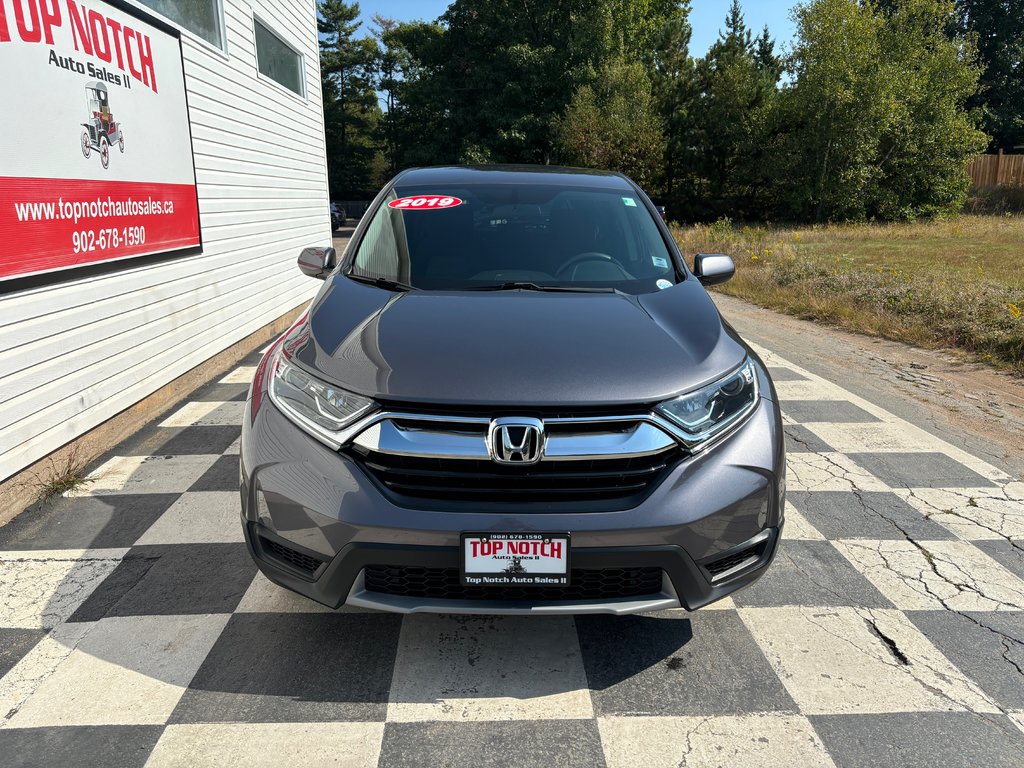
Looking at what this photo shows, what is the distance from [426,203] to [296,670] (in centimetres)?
213

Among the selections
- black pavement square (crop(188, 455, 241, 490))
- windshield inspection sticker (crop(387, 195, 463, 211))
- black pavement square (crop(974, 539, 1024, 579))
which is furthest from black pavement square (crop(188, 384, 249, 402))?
black pavement square (crop(974, 539, 1024, 579))

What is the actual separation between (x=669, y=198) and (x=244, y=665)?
36.1m

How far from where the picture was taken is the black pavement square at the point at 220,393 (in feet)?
18.1

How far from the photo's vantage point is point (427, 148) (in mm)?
41719

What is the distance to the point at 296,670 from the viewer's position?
2312 millimetres

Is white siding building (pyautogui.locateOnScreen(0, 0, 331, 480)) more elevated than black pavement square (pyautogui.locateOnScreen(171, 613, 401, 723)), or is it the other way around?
white siding building (pyautogui.locateOnScreen(0, 0, 331, 480))

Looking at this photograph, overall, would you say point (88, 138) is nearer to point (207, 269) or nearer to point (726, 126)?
point (207, 269)

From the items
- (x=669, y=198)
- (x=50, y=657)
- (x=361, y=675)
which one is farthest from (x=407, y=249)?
(x=669, y=198)

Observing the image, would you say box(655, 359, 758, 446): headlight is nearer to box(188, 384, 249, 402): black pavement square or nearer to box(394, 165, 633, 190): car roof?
box(394, 165, 633, 190): car roof

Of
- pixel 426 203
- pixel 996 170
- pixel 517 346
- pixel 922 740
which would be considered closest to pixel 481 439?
pixel 517 346

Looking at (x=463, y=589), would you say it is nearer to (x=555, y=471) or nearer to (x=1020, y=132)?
(x=555, y=471)

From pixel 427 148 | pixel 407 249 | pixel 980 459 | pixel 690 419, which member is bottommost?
pixel 980 459

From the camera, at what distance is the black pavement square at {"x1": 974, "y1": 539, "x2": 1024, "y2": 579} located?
3.03m

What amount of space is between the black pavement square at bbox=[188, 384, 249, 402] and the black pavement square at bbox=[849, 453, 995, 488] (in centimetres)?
439
